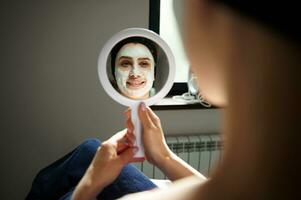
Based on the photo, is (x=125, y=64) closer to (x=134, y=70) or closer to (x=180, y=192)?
(x=134, y=70)

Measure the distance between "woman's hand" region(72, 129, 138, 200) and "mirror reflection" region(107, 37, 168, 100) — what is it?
0.42 ft

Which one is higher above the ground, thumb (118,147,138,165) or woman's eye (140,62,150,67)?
woman's eye (140,62,150,67)

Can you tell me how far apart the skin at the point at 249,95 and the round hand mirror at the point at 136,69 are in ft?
1.47

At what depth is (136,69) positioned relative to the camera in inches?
39.1

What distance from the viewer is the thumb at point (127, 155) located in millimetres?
935

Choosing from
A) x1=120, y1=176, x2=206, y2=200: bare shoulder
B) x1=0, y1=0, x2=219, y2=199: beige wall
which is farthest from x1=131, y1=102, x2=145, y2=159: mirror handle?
x1=0, y1=0, x2=219, y2=199: beige wall

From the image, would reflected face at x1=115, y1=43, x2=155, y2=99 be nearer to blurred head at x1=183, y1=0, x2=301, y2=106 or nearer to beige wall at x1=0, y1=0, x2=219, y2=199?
blurred head at x1=183, y1=0, x2=301, y2=106

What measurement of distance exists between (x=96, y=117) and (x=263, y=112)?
1519 millimetres

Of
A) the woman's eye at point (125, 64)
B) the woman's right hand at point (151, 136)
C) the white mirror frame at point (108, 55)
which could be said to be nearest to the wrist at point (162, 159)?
the woman's right hand at point (151, 136)

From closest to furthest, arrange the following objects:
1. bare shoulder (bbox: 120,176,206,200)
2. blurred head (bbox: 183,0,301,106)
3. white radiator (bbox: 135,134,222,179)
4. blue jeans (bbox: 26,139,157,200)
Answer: blurred head (bbox: 183,0,301,106) → bare shoulder (bbox: 120,176,206,200) → blue jeans (bbox: 26,139,157,200) → white radiator (bbox: 135,134,222,179)

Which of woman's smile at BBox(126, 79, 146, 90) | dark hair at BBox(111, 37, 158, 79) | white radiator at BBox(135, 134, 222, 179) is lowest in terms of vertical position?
white radiator at BBox(135, 134, 222, 179)

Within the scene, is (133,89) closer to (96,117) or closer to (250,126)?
(250,126)

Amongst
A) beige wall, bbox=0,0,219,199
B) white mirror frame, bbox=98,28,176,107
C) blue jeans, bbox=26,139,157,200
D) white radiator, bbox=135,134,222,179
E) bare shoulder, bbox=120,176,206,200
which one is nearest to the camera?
bare shoulder, bbox=120,176,206,200

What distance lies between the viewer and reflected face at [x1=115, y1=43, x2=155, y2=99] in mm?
949
